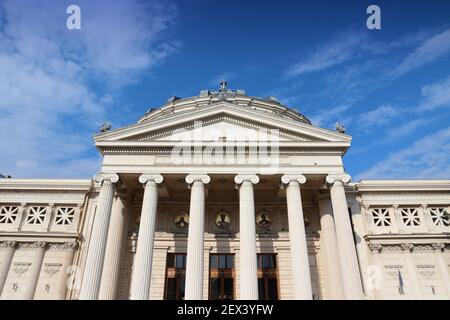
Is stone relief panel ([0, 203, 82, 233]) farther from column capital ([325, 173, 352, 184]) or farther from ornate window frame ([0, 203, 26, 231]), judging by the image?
column capital ([325, 173, 352, 184])

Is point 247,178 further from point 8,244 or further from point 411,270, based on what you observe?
point 8,244

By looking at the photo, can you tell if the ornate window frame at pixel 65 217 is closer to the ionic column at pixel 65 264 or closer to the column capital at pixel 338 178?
the ionic column at pixel 65 264

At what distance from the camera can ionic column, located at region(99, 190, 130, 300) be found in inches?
763

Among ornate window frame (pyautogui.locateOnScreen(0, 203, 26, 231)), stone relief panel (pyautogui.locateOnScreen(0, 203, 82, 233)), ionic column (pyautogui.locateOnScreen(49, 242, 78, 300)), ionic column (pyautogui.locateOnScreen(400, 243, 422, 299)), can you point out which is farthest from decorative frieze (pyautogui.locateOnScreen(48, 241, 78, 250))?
ionic column (pyautogui.locateOnScreen(400, 243, 422, 299))

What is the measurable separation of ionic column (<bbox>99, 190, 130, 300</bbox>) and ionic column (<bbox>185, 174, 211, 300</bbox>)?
495cm

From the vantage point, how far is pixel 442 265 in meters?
21.3

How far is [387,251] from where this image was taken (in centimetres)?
2164

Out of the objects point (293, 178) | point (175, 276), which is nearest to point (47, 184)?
point (175, 276)

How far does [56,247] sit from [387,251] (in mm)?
20842

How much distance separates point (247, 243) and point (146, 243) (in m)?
5.22
